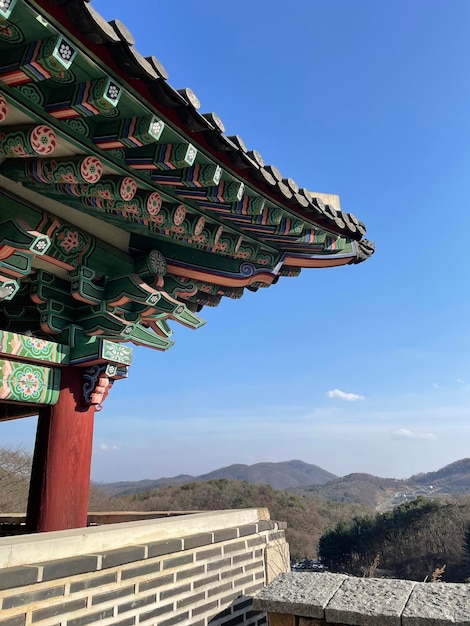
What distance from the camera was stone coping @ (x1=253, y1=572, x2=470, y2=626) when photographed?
2.22 metres

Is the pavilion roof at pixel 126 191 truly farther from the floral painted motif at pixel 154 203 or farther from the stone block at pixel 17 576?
the stone block at pixel 17 576

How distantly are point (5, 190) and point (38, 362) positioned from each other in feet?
5.06

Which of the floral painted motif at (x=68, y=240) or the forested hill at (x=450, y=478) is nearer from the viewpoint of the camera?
the floral painted motif at (x=68, y=240)

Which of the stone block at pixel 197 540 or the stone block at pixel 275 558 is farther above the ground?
the stone block at pixel 197 540

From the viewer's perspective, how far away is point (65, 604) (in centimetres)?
240

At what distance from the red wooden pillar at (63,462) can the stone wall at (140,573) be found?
122cm

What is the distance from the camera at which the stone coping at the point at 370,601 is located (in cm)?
222

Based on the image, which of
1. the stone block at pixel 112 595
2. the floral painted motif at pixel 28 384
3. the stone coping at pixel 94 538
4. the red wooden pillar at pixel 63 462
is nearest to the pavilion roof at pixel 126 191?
the floral painted motif at pixel 28 384

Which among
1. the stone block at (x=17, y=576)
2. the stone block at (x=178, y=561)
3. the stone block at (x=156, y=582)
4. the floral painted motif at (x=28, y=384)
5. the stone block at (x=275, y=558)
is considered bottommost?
the stone block at (x=275, y=558)

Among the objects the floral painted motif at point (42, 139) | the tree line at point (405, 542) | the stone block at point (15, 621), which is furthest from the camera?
the tree line at point (405, 542)

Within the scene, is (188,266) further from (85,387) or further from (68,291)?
(85,387)

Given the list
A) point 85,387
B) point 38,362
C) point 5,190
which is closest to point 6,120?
point 5,190

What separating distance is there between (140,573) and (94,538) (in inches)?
16.4

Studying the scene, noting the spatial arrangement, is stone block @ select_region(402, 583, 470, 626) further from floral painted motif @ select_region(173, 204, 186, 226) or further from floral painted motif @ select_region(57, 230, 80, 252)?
floral painted motif @ select_region(57, 230, 80, 252)
